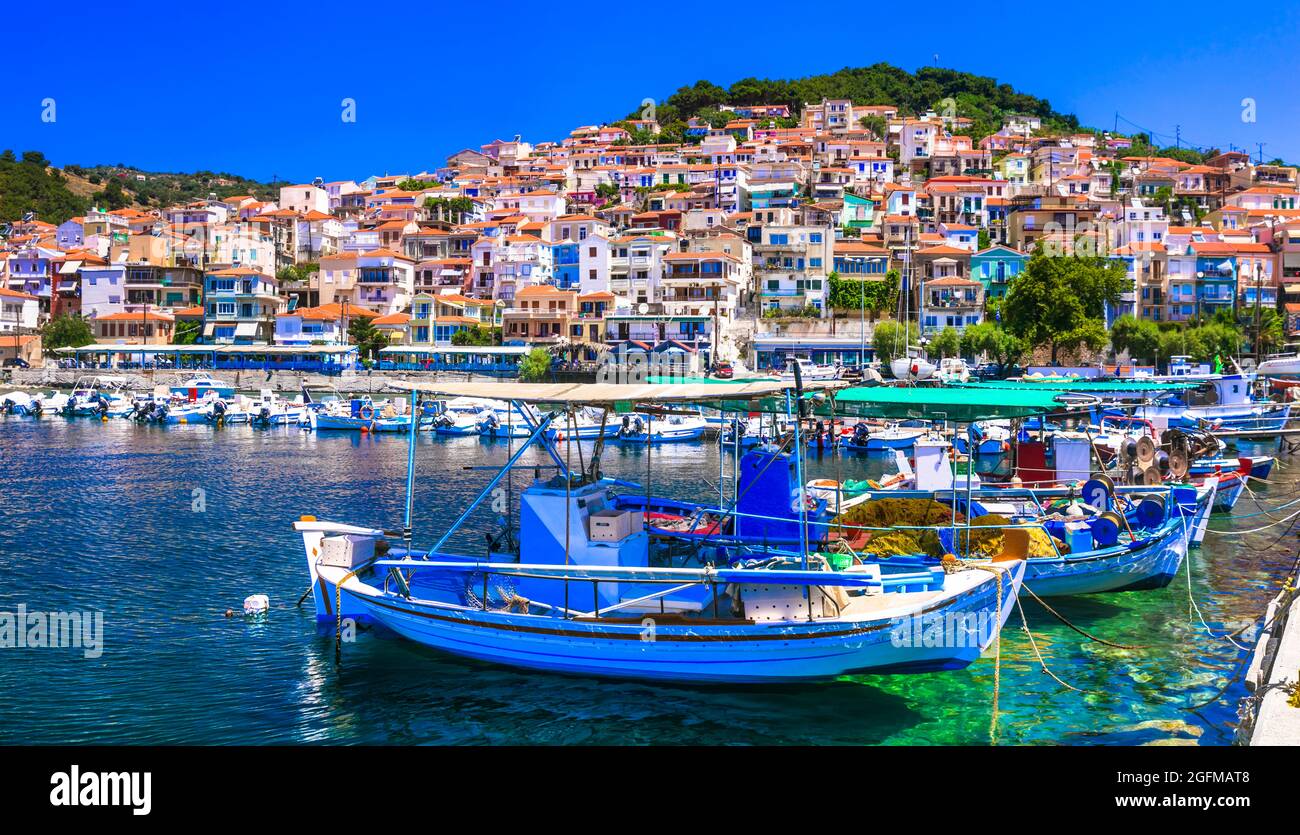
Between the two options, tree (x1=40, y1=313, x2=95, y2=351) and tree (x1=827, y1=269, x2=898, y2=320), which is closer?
tree (x1=827, y1=269, x2=898, y2=320)

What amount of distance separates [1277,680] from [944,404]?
7.72 metres

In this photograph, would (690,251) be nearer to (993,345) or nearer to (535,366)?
(535,366)

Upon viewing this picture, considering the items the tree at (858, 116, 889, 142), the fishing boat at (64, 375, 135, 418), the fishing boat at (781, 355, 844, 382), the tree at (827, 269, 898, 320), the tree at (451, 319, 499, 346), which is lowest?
the fishing boat at (64, 375, 135, 418)

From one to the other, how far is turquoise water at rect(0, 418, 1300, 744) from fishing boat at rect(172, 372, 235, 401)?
41123 mm

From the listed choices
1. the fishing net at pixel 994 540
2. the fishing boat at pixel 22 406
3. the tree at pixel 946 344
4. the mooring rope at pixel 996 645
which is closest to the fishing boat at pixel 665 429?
the tree at pixel 946 344

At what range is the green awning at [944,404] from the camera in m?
17.3

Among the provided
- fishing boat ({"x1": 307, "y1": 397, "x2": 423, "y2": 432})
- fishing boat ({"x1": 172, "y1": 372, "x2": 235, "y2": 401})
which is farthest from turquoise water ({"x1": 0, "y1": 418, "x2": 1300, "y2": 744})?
fishing boat ({"x1": 172, "y1": 372, "x2": 235, "y2": 401})

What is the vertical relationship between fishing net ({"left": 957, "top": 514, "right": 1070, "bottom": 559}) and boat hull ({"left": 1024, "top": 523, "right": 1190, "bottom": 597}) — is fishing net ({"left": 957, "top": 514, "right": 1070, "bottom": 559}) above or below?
above

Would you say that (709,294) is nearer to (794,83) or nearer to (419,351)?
(419,351)

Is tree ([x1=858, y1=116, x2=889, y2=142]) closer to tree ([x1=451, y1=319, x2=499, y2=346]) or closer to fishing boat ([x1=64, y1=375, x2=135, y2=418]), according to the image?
tree ([x1=451, y1=319, x2=499, y2=346])

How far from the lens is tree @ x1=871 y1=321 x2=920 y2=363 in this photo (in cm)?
6738

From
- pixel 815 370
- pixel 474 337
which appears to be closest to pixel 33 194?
pixel 474 337

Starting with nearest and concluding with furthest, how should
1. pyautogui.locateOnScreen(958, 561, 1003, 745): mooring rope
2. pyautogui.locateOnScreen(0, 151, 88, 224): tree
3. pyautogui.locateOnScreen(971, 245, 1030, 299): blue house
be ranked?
pyautogui.locateOnScreen(958, 561, 1003, 745): mooring rope < pyautogui.locateOnScreen(971, 245, 1030, 299): blue house < pyautogui.locateOnScreen(0, 151, 88, 224): tree
